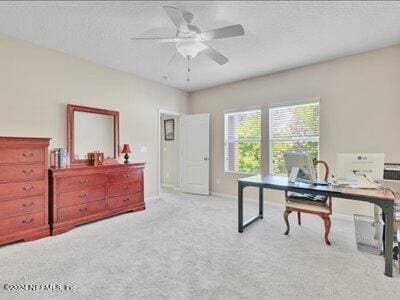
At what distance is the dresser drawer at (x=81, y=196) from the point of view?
312cm

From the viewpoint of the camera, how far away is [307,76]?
4051mm

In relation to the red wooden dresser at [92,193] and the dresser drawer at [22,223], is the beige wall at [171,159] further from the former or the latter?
the dresser drawer at [22,223]

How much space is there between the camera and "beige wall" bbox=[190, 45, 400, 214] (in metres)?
3.29

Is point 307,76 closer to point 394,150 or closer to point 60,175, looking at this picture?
point 394,150

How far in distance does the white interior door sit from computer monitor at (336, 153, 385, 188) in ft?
10.8

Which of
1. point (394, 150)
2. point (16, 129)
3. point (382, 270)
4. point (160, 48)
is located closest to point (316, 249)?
point (382, 270)

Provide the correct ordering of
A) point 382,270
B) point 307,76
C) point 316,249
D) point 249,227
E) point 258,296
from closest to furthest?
point 258,296 < point 382,270 < point 316,249 < point 249,227 < point 307,76

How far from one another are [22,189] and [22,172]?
0.72 ft

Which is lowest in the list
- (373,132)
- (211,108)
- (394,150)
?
(394,150)

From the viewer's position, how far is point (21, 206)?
2.74m

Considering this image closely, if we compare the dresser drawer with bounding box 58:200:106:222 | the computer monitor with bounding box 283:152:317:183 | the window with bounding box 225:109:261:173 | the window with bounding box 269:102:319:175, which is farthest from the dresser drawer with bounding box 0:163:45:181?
the window with bounding box 269:102:319:175

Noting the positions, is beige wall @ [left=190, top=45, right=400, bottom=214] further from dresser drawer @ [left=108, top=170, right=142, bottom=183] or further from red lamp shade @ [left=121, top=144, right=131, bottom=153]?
red lamp shade @ [left=121, top=144, right=131, bottom=153]

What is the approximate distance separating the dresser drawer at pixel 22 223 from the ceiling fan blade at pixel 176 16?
9.73ft

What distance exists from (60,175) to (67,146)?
0.67 meters
